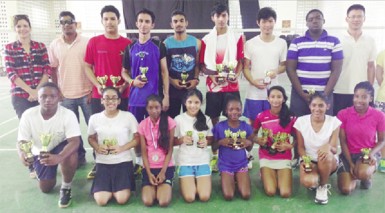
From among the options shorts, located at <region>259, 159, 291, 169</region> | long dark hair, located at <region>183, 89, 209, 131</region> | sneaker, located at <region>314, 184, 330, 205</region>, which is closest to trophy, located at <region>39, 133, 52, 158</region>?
long dark hair, located at <region>183, 89, 209, 131</region>

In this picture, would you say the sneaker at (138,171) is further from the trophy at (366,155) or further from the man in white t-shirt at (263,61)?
the trophy at (366,155)

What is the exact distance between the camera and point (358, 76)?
3.99 meters

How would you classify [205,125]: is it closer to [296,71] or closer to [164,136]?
[164,136]

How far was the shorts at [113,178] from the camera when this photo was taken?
337 centimetres

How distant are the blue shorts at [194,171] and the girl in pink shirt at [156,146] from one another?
0.37 feet

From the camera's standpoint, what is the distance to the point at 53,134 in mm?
3383

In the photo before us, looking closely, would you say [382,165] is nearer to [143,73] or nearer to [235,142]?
[235,142]

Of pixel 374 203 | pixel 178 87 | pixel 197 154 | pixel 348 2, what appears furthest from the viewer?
pixel 348 2

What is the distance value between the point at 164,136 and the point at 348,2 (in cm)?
1280

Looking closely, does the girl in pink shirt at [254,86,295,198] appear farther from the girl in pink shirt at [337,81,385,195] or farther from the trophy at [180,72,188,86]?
the trophy at [180,72,188,86]

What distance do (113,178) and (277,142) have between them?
1721mm

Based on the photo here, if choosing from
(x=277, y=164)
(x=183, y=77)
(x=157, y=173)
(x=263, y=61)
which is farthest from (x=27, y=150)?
(x=263, y=61)

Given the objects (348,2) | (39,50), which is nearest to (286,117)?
(39,50)

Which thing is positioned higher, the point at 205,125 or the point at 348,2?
the point at 348,2
